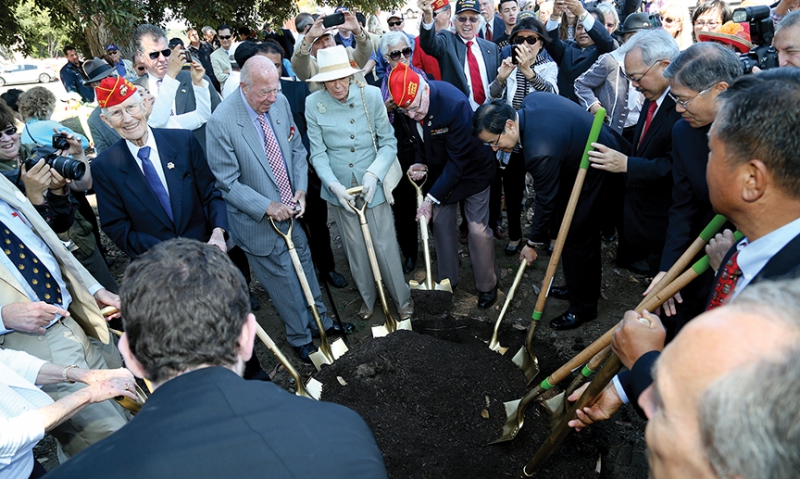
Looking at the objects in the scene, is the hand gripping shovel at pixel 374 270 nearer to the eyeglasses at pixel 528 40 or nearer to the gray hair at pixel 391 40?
the gray hair at pixel 391 40

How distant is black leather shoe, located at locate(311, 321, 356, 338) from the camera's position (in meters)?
4.54

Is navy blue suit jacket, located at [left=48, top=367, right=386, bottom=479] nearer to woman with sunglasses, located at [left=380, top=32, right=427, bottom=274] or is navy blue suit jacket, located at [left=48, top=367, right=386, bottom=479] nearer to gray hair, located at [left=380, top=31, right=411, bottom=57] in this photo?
woman with sunglasses, located at [left=380, top=32, right=427, bottom=274]

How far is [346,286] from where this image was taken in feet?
17.8

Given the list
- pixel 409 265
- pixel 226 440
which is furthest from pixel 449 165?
pixel 226 440

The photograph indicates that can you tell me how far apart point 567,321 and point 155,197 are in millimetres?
3397

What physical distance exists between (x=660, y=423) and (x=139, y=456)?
3.49ft

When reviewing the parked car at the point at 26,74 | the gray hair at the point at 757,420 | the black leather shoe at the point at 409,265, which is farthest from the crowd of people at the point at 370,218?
the parked car at the point at 26,74

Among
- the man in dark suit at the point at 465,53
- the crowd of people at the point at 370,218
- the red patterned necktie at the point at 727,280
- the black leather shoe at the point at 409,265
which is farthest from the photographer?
the black leather shoe at the point at 409,265

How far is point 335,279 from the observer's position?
544 centimetres

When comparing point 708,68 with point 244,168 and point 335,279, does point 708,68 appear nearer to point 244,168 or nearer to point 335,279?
point 244,168

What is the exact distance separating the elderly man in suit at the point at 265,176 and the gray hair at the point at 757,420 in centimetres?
341

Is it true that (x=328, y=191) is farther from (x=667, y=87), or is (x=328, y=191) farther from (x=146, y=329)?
(x=146, y=329)

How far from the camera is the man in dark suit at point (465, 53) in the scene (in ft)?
17.7

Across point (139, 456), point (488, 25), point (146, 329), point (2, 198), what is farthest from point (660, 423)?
point (488, 25)
